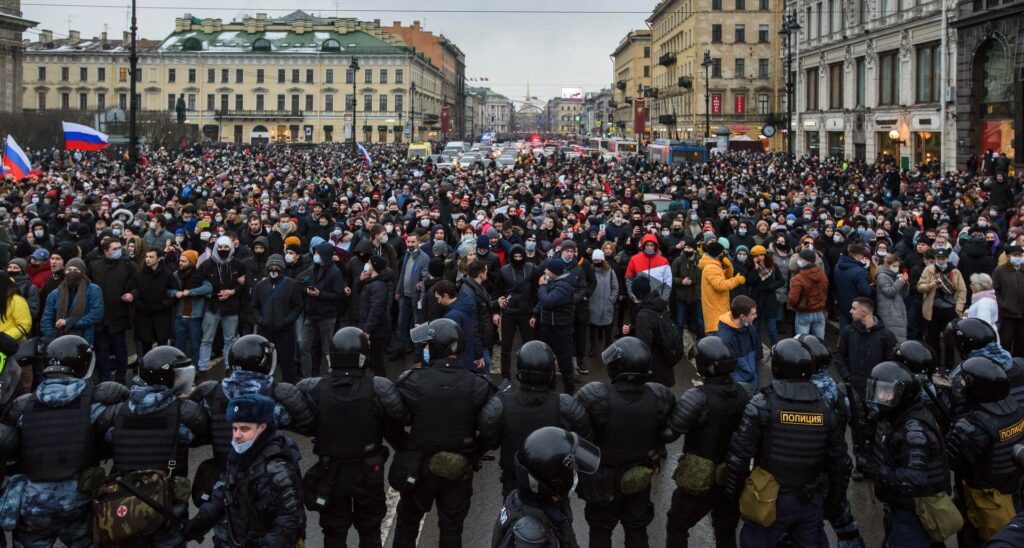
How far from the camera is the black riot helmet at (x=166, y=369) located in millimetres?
4680

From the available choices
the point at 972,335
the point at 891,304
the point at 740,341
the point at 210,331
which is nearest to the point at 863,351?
the point at 740,341

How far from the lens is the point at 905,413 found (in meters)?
4.88

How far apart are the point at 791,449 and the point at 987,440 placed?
113cm

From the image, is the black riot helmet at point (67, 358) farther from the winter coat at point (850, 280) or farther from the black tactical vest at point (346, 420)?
the winter coat at point (850, 280)

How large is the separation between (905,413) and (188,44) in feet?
341

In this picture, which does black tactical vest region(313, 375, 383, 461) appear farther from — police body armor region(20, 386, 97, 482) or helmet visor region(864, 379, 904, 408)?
helmet visor region(864, 379, 904, 408)

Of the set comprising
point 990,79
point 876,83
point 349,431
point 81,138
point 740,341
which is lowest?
point 349,431

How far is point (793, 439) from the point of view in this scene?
482 centimetres

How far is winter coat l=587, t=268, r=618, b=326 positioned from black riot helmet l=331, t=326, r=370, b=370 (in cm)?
616

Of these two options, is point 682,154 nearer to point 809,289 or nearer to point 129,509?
point 809,289

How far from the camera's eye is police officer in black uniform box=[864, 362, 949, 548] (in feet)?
15.6

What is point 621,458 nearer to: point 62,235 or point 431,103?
point 62,235

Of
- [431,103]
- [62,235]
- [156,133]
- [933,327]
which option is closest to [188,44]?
[431,103]

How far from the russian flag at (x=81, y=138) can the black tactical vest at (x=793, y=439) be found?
22248 mm
